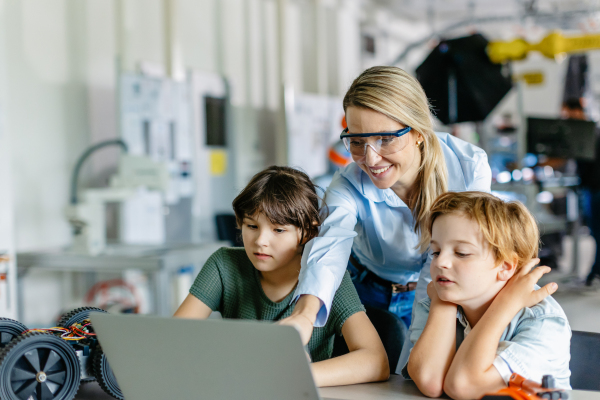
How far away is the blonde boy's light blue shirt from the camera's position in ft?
3.18

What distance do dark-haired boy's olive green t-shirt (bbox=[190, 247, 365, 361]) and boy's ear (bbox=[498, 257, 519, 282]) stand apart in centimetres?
33

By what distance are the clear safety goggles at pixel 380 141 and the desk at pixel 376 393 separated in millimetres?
456

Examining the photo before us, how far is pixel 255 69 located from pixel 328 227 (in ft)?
14.4

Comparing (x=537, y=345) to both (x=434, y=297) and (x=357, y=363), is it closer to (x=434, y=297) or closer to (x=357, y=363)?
(x=434, y=297)

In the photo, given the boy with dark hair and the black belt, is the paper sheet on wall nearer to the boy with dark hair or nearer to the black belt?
the black belt

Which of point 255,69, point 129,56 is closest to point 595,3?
point 255,69

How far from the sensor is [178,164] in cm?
385

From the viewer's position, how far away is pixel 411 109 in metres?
1.25

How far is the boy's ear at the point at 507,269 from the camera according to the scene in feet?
3.44

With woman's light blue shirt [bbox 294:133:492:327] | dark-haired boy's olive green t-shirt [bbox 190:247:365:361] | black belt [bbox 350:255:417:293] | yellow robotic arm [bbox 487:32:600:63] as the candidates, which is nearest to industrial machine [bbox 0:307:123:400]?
dark-haired boy's olive green t-shirt [bbox 190:247:365:361]

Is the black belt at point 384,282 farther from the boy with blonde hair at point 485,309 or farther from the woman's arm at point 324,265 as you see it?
the boy with blonde hair at point 485,309

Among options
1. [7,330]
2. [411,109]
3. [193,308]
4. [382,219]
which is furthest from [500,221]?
[7,330]

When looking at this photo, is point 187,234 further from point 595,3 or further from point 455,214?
point 595,3

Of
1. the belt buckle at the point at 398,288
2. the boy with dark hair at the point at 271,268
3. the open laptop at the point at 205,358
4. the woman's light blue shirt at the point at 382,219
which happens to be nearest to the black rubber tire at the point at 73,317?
the boy with dark hair at the point at 271,268
